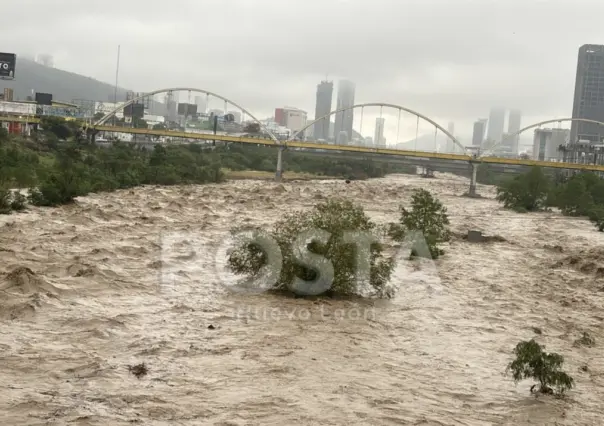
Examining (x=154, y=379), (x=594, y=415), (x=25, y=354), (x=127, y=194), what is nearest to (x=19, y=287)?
(x=25, y=354)

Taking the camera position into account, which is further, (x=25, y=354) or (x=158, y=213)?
(x=158, y=213)

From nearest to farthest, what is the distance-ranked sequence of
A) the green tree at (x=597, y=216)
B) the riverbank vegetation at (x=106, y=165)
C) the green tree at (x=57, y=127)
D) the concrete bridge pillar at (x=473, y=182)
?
the riverbank vegetation at (x=106, y=165)
the green tree at (x=597, y=216)
the concrete bridge pillar at (x=473, y=182)
the green tree at (x=57, y=127)

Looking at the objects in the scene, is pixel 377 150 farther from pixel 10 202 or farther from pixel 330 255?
pixel 330 255

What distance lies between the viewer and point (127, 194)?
56500 mm

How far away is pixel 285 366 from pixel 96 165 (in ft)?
186

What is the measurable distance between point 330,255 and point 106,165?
2003 inches

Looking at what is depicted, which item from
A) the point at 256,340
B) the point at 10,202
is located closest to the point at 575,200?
the point at 10,202

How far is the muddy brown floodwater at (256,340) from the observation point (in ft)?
41.4

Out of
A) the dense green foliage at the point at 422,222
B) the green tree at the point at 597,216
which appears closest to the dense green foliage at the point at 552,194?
the green tree at the point at 597,216

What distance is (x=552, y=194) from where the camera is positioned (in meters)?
74.2

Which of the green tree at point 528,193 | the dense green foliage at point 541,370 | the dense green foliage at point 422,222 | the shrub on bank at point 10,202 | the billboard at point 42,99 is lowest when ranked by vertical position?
the dense green foliage at point 541,370

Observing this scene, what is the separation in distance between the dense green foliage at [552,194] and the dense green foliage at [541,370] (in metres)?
55.6

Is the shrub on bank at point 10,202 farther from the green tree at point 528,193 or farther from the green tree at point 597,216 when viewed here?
the green tree at point 528,193

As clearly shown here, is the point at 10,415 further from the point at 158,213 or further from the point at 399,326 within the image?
the point at 158,213
